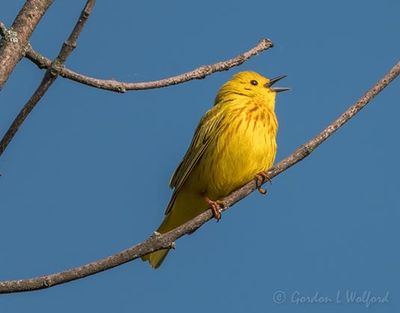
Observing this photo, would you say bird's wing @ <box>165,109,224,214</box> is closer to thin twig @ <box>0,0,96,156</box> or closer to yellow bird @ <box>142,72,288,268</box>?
yellow bird @ <box>142,72,288,268</box>

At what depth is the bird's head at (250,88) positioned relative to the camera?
659 cm

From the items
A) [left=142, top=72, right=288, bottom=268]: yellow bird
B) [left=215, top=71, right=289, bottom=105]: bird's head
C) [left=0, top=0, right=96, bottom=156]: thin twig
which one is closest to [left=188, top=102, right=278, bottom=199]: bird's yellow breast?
[left=142, top=72, right=288, bottom=268]: yellow bird

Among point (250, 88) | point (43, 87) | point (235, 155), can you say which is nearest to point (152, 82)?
point (43, 87)

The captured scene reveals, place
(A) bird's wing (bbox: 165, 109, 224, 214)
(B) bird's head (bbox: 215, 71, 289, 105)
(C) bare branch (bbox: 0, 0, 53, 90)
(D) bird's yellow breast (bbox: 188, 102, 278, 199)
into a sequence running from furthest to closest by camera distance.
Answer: (B) bird's head (bbox: 215, 71, 289, 105), (A) bird's wing (bbox: 165, 109, 224, 214), (D) bird's yellow breast (bbox: 188, 102, 278, 199), (C) bare branch (bbox: 0, 0, 53, 90)

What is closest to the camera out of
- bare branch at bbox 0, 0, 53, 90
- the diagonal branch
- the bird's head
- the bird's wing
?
bare branch at bbox 0, 0, 53, 90

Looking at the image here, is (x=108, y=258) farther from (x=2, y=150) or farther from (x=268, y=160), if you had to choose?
(x=268, y=160)

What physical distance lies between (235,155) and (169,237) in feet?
7.84

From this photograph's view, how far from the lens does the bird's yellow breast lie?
225 inches

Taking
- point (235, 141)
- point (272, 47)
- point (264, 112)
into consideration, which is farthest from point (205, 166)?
point (272, 47)

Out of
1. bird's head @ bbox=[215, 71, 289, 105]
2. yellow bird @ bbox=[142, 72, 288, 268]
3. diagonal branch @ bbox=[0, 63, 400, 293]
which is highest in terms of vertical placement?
bird's head @ bbox=[215, 71, 289, 105]

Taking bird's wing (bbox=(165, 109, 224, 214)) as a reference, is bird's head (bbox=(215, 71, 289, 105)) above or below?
above

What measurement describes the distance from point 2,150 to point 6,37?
1.60 feet

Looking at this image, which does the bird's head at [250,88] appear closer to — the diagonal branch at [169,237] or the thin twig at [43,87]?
the diagonal branch at [169,237]

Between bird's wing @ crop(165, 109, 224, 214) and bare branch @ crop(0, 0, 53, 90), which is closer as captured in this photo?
bare branch @ crop(0, 0, 53, 90)
